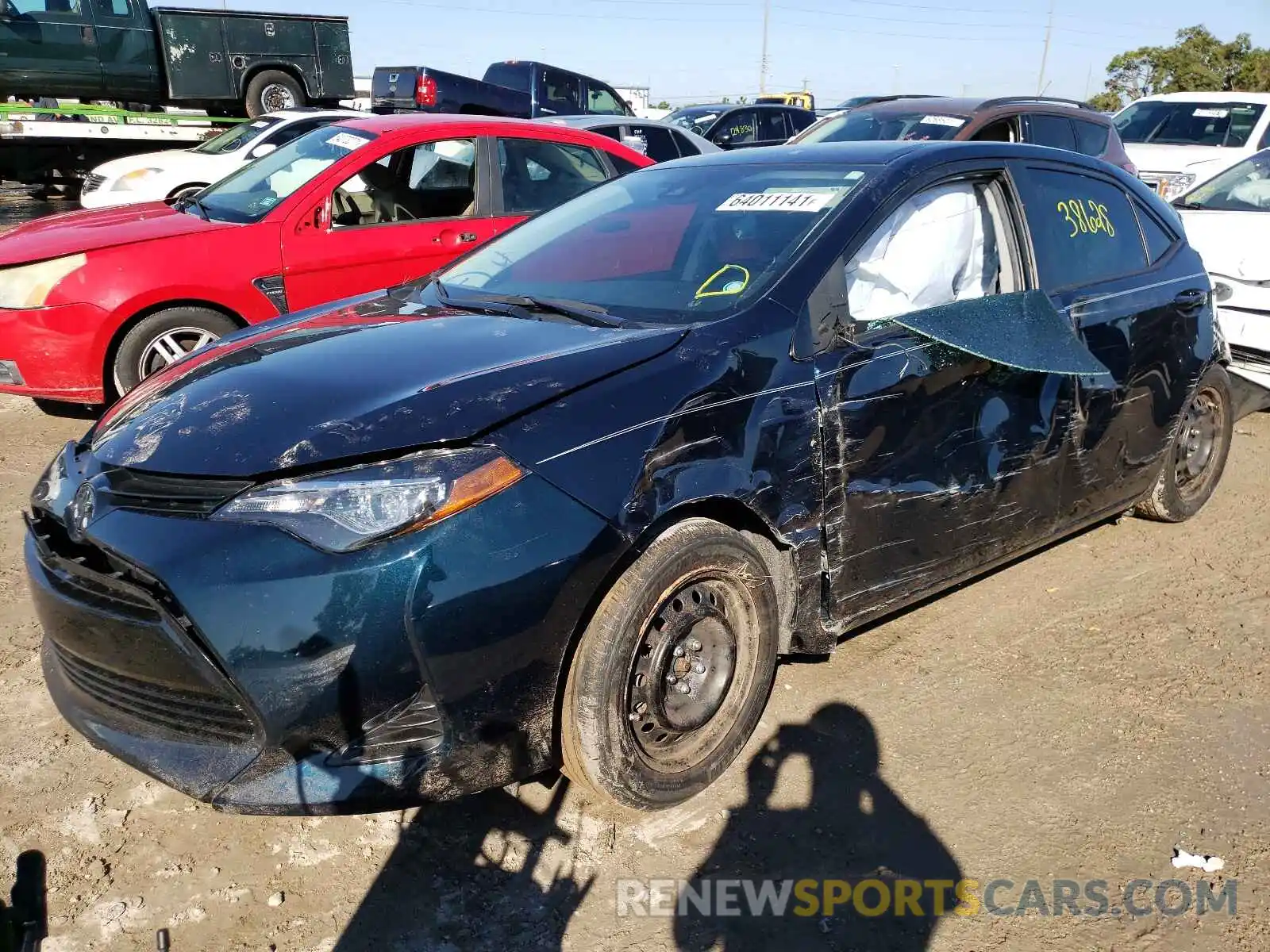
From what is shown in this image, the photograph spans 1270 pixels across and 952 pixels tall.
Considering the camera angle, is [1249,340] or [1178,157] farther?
[1178,157]

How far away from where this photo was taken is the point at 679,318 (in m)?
2.86

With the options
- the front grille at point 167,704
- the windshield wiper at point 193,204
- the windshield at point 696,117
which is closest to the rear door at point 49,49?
the windshield at point 696,117

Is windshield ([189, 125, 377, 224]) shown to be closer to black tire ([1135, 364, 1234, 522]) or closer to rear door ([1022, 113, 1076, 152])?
black tire ([1135, 364, 1234, 522])

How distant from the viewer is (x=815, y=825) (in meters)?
2.68

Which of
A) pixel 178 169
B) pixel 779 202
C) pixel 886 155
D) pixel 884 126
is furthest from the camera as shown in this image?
pixel 178 169

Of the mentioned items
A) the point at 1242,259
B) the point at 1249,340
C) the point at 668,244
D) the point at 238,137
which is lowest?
the point at 1249,340

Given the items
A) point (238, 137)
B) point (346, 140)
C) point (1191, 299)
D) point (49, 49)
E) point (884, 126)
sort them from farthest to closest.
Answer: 1. point (49, 49)
2. point (238, 137)
3. point (884, 126)
4. point (346, 140)
5. point (1191, 299)

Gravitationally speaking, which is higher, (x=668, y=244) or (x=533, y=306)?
(x=668, y=244)

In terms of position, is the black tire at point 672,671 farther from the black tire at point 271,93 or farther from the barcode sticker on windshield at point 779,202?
the black tire at point 271,93

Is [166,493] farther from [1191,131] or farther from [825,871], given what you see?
[1191,131]

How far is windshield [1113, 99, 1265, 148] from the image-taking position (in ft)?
40.4

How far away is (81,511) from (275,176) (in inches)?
161

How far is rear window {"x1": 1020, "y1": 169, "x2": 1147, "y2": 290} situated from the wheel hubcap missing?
177 cm

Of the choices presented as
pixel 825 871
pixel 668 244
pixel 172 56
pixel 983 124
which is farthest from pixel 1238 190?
pixel 172 56
